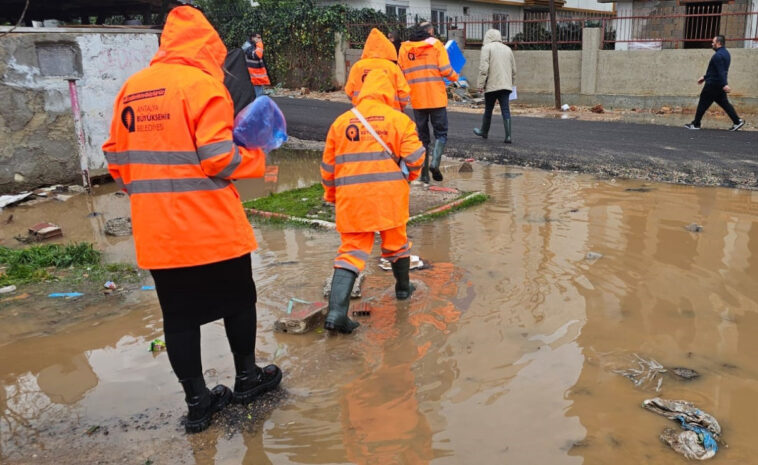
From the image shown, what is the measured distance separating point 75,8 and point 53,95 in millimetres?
8717

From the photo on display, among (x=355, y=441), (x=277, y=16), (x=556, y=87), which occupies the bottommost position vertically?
(x=355, y=441)

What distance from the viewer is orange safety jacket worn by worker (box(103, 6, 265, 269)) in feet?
9.45

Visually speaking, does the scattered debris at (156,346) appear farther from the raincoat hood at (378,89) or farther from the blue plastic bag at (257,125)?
the raincoat hood at (378,89)

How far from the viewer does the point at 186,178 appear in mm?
2918

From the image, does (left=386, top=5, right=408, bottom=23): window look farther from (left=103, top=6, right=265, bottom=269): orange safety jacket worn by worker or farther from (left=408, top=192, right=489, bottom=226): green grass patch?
(left=103, top=6, right=265, bottom=269): orange safety jacket worn by worker

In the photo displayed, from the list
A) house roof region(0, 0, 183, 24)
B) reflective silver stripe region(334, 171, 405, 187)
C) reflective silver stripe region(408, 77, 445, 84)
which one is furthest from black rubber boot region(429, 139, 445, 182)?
house roof region(0, 0, 183, 24)

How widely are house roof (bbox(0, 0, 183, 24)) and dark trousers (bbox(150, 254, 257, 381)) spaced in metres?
11.4

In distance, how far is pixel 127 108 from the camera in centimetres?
293

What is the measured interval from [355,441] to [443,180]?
5.64 meters

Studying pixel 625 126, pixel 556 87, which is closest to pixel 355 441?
pixel 625 126

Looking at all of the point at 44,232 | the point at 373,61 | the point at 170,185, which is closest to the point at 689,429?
the point at 170,185

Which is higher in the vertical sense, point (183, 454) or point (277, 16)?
point (277, 16)

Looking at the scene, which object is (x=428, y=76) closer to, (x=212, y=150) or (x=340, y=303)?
(x=340, y=303)

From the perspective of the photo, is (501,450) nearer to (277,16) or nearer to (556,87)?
(556,87)
